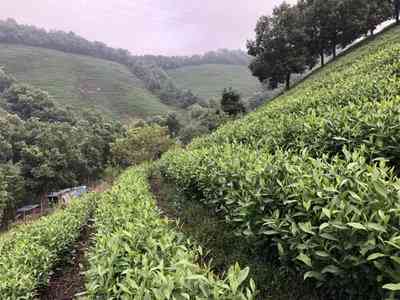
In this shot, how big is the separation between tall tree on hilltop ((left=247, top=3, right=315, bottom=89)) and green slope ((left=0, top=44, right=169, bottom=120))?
59.3 meters

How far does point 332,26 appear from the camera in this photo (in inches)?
1254

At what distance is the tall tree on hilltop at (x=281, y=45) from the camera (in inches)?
1248

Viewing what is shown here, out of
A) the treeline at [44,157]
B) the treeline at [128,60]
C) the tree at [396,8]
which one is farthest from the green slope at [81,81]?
the tree at [396,8]

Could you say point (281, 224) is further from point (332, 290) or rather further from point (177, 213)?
point (177, 213)

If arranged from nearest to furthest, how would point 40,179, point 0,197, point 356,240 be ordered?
point 356,240, point 0,197, point 40,179

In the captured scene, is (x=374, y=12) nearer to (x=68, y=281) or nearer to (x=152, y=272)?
(x=68, y=281)

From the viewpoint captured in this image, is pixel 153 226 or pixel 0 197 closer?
pixel 153 226

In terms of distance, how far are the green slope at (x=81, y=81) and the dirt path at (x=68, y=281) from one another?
8264 cm

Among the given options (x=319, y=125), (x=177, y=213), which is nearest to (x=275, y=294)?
(x=319, y=125)

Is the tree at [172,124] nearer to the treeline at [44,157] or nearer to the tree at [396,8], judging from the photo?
the treeline at [44,157]

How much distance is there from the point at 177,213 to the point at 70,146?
120 feet

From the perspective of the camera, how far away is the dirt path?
19.9ft

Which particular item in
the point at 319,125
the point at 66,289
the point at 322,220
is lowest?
the point at 66,289

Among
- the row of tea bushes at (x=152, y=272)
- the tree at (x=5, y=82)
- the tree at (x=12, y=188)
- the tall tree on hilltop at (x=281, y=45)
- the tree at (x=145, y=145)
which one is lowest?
the tree at (x=12, y=188)
